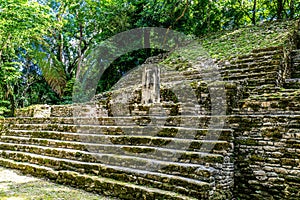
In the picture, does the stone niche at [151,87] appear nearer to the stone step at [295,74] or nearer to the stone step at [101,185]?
the stone step at [101,185]

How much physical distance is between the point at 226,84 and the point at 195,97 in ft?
2.49

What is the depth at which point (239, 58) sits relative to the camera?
7395 mm

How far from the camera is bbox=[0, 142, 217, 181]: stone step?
3553 millimetres

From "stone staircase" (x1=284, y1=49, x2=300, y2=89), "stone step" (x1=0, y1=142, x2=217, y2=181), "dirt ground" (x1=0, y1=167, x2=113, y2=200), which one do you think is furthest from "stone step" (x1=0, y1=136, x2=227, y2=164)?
"stone staircase" (x1=284, y1=49, x2=300, y2=89)

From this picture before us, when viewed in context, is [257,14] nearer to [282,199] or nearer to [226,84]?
[226,84]

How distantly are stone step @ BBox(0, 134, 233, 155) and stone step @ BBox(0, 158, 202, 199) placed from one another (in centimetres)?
68

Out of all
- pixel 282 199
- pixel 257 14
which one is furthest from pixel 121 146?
pixel 257 14

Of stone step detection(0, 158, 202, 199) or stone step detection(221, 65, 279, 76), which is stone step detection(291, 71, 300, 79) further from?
Result: stone step detection(0, 158, 202, 199)

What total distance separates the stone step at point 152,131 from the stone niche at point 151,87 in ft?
3.93

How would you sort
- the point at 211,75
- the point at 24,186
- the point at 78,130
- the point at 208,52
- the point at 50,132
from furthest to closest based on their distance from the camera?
1. the point at 208,52
2. the point at 211,75
3. the point at 50,132
4. the point at 78,130
5. the point at 24,186

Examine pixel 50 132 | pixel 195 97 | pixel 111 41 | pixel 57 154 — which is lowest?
pixel 57 154

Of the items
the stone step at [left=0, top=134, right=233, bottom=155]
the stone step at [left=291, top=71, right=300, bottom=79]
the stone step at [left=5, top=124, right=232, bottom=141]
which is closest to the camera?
the stone step at [left=0, top=134, right=233, bottom=155]

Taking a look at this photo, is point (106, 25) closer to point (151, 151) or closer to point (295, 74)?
point (295, 74)

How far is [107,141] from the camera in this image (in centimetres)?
527
